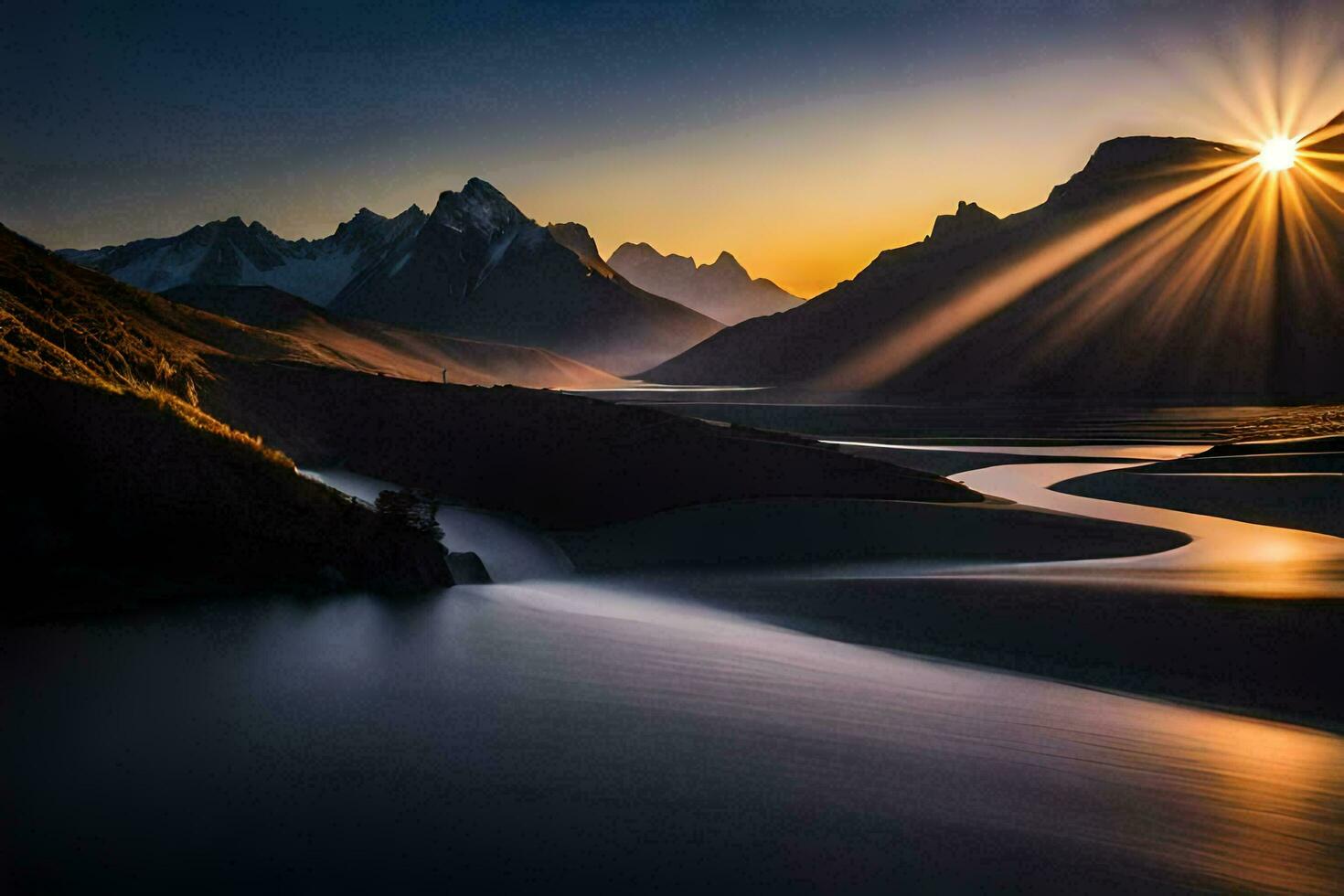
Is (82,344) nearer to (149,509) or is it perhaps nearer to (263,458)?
(263,458)

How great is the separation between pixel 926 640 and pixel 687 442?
1468 cm

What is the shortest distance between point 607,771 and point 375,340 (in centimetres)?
16301

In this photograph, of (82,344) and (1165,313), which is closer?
(82,344)

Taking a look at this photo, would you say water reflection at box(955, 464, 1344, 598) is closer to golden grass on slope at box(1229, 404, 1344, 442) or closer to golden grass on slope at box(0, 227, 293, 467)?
golden grass on slope at box(0, 227, 293, 467)

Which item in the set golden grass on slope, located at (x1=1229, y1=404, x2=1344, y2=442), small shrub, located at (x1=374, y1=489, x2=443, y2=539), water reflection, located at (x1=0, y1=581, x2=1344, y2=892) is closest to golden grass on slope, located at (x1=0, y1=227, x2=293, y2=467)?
small shrub, located at (x1=374, y1=489, x2=443, y2=539)

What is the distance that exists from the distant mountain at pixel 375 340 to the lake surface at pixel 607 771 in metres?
123

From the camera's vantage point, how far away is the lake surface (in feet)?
23.3

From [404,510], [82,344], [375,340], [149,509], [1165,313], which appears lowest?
[149,509]

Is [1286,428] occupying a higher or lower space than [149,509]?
higher

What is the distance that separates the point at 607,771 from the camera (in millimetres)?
8836

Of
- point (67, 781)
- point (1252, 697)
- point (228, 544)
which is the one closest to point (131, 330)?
point (228, 544)

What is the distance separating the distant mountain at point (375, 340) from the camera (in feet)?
475

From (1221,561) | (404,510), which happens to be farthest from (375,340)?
(1221,561)

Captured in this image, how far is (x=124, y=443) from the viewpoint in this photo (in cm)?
1473
